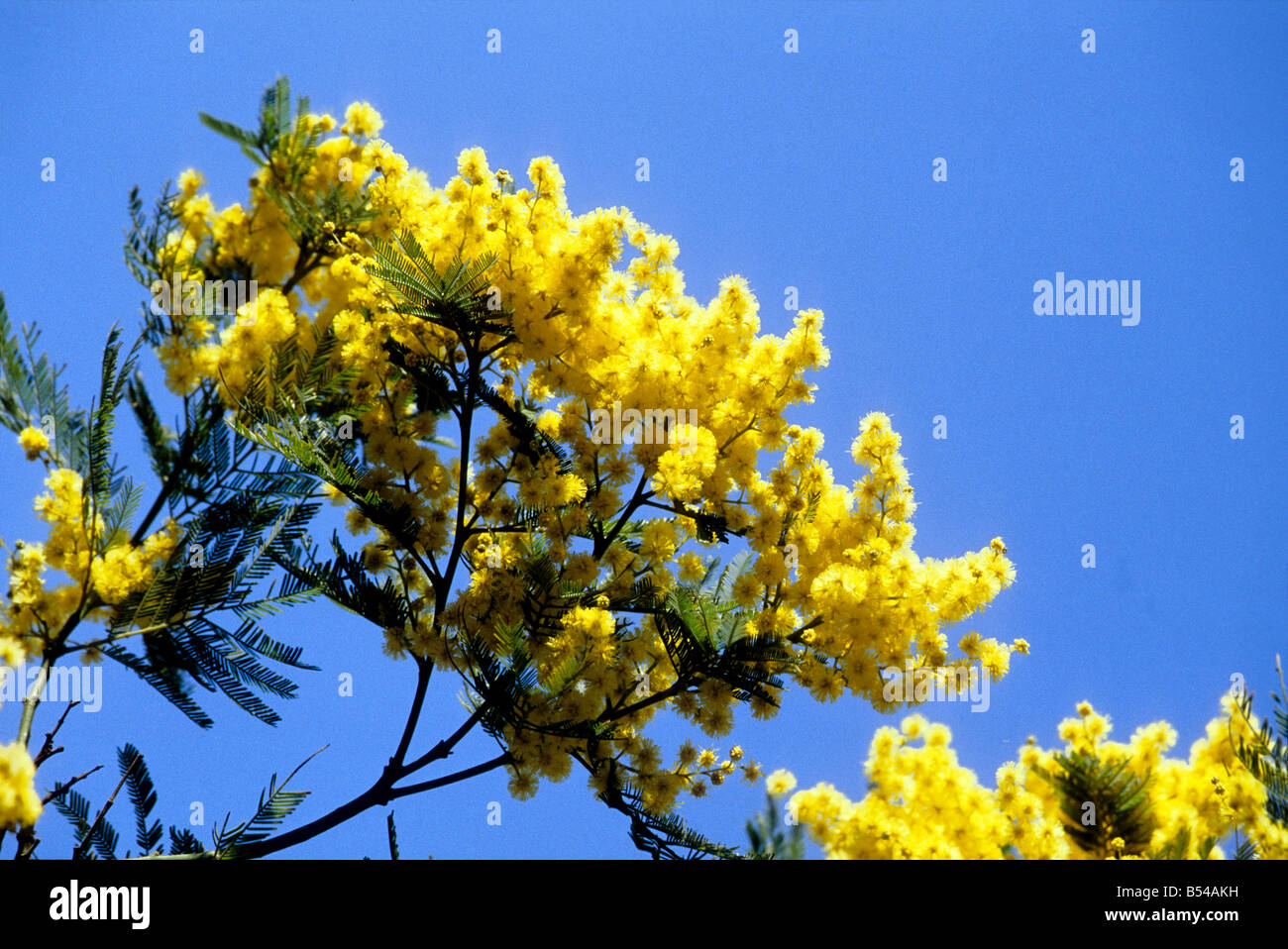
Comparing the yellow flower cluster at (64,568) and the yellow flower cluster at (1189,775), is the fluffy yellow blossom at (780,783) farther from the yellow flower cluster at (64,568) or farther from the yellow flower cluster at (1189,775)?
the yellow flower cluster at (64,568)

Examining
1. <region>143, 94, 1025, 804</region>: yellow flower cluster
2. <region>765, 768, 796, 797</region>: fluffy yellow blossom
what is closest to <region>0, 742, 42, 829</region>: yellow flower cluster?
<region>143, 94, 1025, 804</region>: yellow flower cluster

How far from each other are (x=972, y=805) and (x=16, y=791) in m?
4.40

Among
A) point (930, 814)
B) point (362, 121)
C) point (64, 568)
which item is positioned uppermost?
point (362, 121)

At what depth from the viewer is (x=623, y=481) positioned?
14.9 feet

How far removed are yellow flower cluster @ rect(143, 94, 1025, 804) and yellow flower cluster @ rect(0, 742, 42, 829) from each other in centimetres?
196

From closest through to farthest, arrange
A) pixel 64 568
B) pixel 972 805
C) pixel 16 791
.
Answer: pixel 16 791, pixel 64 568, pixel 972 805

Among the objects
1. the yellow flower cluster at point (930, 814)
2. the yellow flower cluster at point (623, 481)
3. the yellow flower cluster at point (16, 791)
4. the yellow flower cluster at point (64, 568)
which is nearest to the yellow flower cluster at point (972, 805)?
the yellow flower cluster at point (930, 814)

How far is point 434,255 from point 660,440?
1.41 metres

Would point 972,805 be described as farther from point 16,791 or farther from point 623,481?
point 16,791

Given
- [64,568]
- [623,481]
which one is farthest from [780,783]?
[64,568]

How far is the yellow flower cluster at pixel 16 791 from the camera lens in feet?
7.46

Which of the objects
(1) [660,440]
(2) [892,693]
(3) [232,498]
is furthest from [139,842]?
(2) [892,693]

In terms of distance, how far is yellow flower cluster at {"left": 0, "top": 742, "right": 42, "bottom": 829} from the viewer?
2.27 m

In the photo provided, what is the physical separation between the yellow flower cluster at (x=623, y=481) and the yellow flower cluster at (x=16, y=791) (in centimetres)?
196
